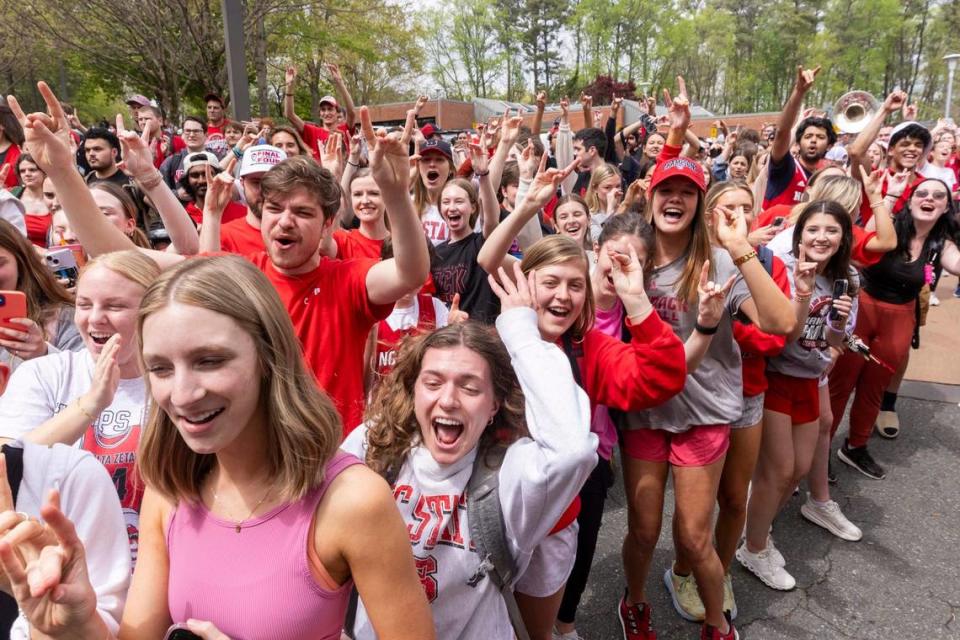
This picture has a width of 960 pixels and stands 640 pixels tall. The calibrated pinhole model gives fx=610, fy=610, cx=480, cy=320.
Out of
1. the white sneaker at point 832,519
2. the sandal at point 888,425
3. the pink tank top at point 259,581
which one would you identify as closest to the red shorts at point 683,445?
the white sneaker at point 832,519

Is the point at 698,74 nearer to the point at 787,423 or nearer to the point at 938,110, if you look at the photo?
the point at 938,110

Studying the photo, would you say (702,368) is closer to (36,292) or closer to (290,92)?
(36,292)

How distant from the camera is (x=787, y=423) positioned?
297cm

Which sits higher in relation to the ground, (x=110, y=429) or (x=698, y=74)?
(x=698, y=74)

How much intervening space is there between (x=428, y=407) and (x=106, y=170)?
4703mm

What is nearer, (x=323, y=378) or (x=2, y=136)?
(x=323, y=378)

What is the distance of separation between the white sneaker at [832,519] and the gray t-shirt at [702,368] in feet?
4.70

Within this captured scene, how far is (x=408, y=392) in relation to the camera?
1936 mm

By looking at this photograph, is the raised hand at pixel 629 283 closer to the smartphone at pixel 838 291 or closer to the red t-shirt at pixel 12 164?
the smartphone at pixel 838 291

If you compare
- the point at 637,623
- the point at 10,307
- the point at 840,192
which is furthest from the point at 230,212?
the point at 840,192

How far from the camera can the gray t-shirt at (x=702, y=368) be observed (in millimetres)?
2439

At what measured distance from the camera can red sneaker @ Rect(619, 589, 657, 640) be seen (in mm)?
2631

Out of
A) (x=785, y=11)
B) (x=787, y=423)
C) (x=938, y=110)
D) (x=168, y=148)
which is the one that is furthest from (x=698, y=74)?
(x=787, y=423)

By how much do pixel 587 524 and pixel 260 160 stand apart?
2.21 metres
